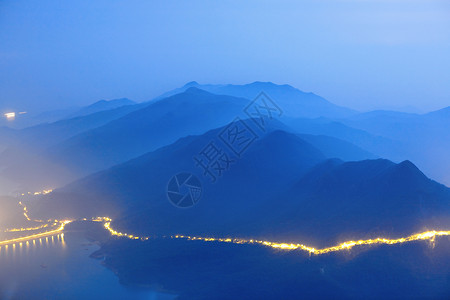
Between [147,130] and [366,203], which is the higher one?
[147,130]

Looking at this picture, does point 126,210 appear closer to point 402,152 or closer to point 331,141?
point 331,141

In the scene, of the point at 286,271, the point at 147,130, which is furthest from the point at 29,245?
the point at 147,130

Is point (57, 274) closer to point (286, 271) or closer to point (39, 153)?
point (286, 271)

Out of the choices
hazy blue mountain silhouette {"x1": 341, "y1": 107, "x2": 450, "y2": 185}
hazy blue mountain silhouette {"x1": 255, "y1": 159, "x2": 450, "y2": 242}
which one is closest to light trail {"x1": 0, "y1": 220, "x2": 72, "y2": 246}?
hazy blue mountain silhouette {"x1": 255, "y1": 159, "x2": 450, "y2": 242}

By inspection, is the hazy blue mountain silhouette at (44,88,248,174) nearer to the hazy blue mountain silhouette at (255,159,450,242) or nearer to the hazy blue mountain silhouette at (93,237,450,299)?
the hazy blue mountain silhouette at (255,159,450,242)

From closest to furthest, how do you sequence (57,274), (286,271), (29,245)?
1. (286,271)
2. (57,274)
3. (29,245)

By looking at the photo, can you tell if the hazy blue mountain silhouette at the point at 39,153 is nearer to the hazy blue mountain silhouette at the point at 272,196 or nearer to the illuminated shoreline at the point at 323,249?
the hazy blue mountain silhouette at the point at 272,196

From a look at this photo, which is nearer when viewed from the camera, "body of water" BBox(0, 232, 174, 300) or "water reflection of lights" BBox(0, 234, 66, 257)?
"body of water" BBox(0, 232, 174, 300)

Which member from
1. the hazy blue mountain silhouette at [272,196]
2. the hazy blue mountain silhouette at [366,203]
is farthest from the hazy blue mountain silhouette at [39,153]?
the hazy blue mountain silhouette at [366,203]

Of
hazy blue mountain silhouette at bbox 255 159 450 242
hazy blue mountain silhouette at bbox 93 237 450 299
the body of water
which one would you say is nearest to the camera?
hazy blue mountain silhouette at bbox 93 237 450 299
